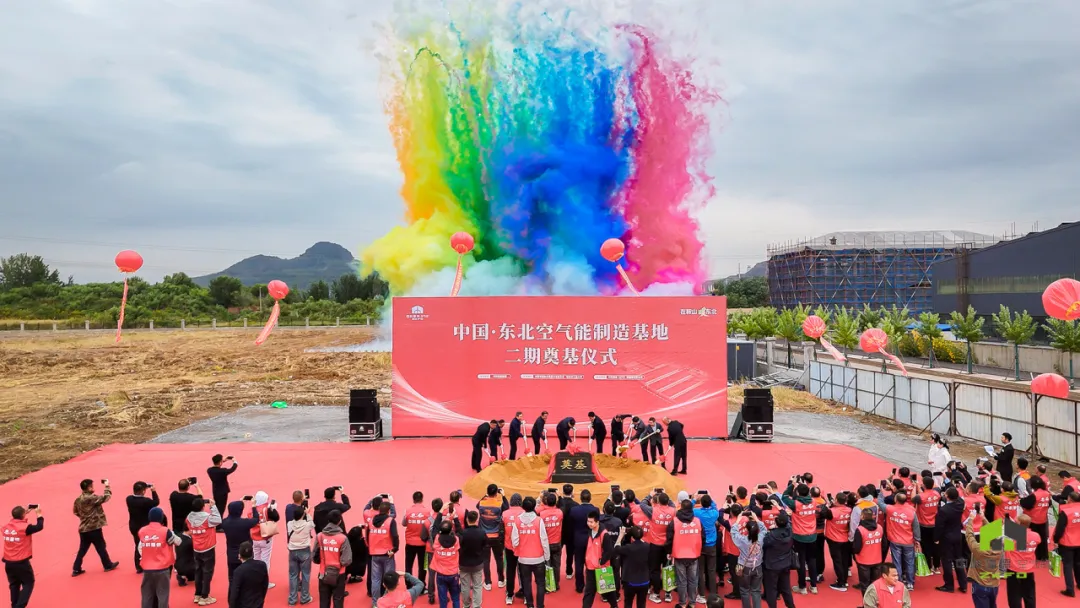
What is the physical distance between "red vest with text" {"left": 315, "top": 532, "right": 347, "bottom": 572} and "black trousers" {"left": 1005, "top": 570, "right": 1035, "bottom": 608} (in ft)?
25.6

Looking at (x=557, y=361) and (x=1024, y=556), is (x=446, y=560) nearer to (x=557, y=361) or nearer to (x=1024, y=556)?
(x=1024, y=556)

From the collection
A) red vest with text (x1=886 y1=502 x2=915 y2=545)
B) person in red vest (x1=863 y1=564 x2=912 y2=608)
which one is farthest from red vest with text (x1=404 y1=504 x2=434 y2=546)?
red vest with text (x1=886 y1=502 x2=915 y2=545)

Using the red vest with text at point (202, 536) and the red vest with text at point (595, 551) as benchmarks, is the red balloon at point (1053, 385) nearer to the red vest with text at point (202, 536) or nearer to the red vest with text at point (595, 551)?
the red vest with text at point (595, 551)

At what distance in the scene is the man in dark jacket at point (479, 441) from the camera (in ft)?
49.4

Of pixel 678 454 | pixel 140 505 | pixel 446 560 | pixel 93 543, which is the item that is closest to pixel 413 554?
pixel 446 560

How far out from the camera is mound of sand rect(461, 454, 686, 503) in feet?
42.6

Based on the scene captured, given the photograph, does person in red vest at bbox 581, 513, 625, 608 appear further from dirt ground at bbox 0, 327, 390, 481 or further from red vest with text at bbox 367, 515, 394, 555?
dirt ground at bbox 0, 327, 390, 481

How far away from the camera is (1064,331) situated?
27.4m

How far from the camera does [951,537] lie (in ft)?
28.1

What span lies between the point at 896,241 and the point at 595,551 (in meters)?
84.1

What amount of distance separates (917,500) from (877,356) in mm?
35562

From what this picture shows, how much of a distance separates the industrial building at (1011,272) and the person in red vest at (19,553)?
154 ft

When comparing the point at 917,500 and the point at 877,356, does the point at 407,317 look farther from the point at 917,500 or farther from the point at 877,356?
the point at 877,356

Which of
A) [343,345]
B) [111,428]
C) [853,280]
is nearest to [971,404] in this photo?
[111,428]
